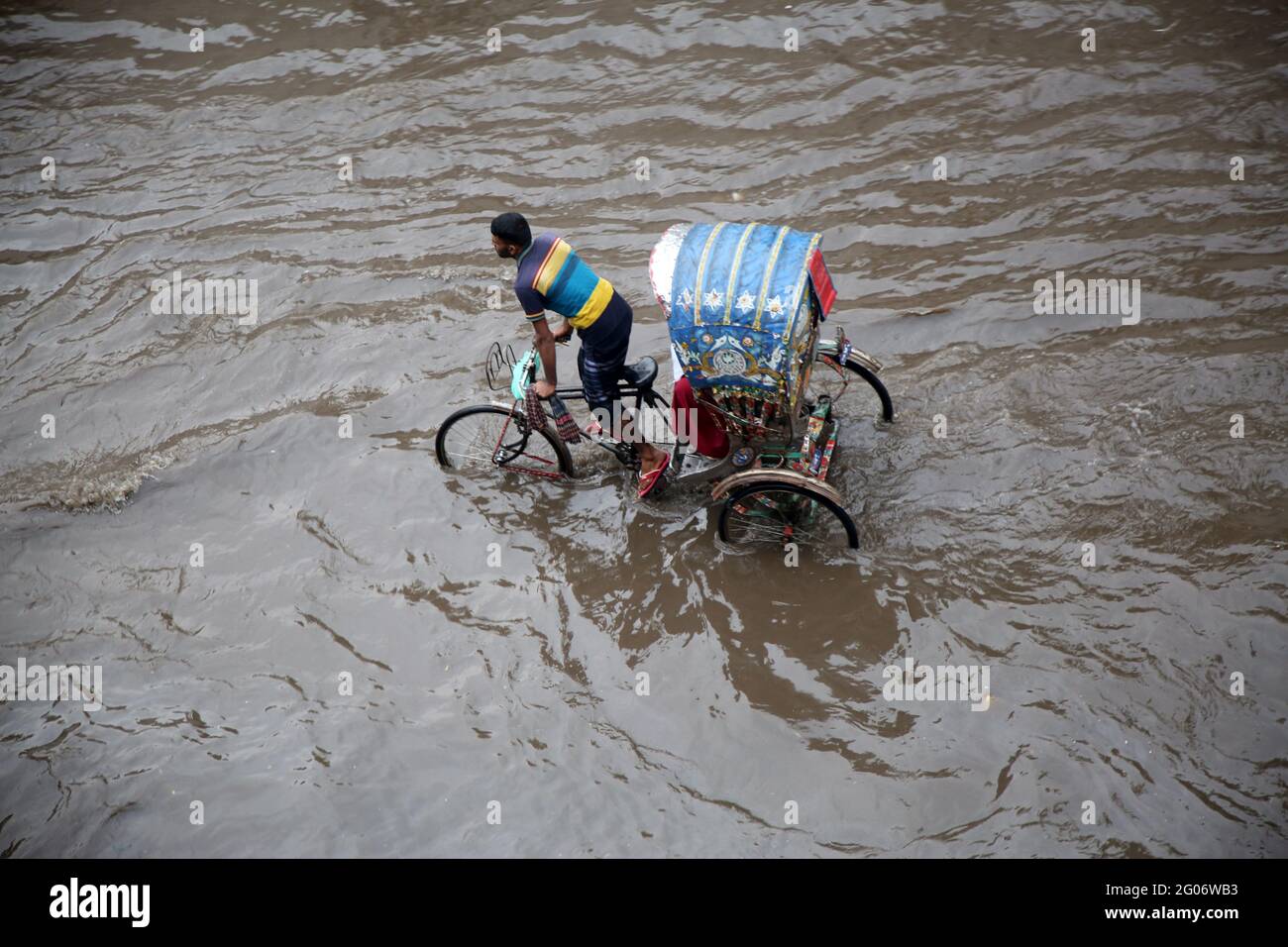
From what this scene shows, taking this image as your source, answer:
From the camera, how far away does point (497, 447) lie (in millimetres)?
6961

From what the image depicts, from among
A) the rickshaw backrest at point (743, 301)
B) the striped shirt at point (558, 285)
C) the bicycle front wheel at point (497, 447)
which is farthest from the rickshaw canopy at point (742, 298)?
the bicycle front wheel at point (497, 447)

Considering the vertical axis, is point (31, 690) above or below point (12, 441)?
below

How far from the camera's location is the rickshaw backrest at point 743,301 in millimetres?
5223

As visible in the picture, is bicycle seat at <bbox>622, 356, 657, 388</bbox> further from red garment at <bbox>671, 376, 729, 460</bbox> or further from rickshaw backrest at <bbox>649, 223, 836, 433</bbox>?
rickshaw backrest at <bbox>649, 223, 836, 433</bbox>

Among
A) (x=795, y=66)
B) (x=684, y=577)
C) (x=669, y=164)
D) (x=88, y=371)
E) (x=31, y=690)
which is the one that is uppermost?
(x=795, y=66)

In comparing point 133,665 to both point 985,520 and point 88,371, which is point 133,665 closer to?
point 88,371

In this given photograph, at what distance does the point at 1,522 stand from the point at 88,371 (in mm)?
1742

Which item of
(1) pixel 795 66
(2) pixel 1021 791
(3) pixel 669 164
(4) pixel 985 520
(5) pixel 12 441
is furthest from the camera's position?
(1) pixel 795 66

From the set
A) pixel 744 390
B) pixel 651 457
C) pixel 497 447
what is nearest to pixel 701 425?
pixel 651 457

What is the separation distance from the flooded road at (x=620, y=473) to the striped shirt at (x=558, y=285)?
5.51 feet

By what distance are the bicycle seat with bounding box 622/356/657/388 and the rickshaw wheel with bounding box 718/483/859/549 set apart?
104 cm

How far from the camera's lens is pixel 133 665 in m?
6.14

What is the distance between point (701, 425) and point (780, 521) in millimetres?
905
